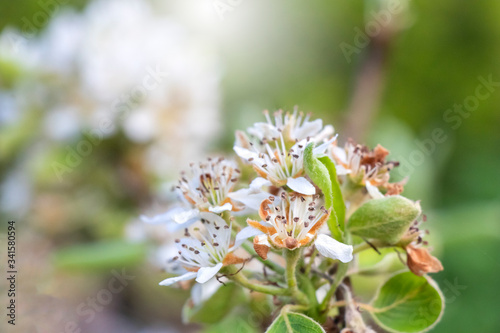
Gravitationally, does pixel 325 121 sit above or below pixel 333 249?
Answer: above

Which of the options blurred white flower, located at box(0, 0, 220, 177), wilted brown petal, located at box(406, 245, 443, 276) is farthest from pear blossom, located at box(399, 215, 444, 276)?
blurred white flower, located at box(0, 0, 220, 177)

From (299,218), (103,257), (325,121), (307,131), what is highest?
(325,121)

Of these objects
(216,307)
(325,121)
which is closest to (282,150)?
(216,307)

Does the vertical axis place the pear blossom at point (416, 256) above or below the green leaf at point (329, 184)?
below

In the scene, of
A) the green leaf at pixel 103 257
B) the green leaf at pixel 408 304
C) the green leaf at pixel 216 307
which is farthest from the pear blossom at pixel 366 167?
the green leaf at pixel 103 257

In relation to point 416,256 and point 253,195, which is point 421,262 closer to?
point 416,256

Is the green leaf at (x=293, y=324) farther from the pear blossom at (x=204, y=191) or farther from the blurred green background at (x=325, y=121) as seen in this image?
the blurred green background at (x=325, y=121)

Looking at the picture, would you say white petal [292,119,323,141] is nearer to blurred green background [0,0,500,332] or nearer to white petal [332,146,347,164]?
white petal [332,146,347,164]
